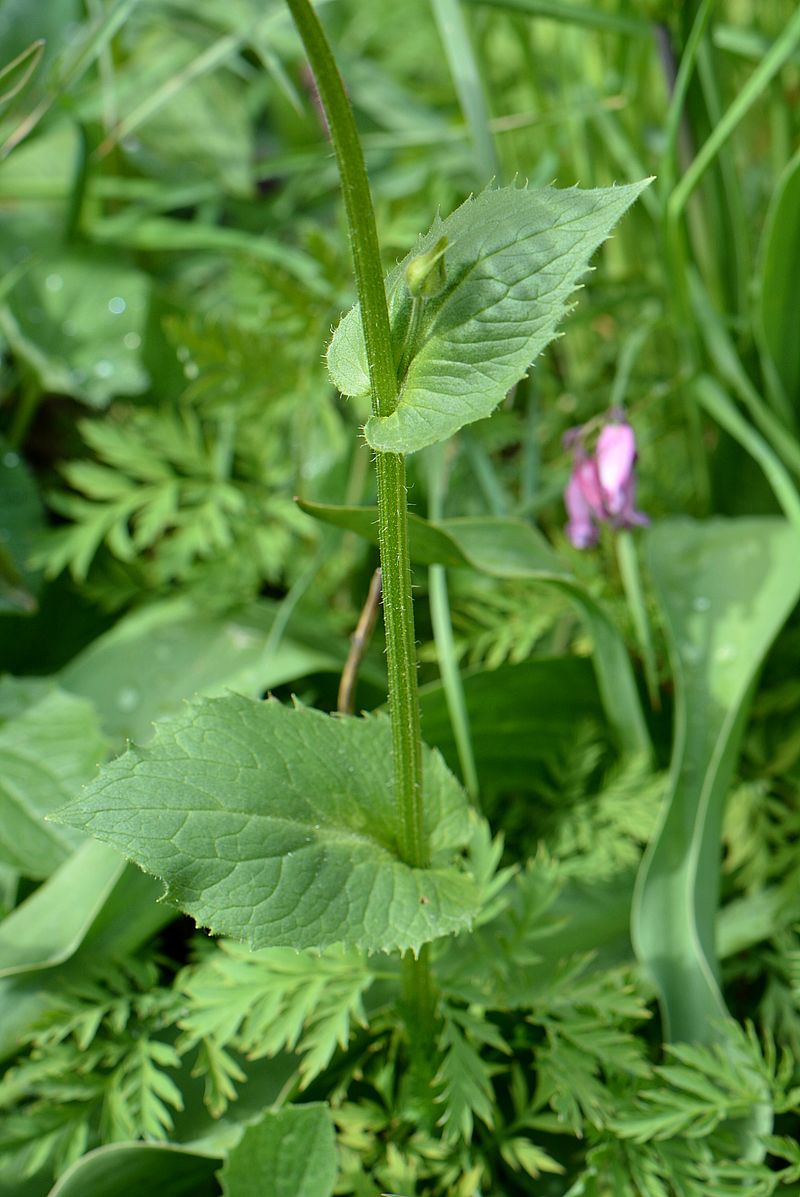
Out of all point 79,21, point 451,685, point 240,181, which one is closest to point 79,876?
point 451,685

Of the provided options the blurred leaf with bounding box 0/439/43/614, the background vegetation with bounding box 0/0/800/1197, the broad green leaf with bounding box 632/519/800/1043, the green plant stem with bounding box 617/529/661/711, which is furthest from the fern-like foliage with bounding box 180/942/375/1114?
the blurred leaf with bounding box 0/439/43/614

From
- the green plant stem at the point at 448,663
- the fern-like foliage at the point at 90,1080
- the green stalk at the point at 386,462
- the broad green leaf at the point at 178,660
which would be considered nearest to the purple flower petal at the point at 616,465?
the green plant stem at the point at 448,663

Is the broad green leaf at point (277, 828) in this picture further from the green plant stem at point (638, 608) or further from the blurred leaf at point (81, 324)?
the blurred leaf at point (81, 324)

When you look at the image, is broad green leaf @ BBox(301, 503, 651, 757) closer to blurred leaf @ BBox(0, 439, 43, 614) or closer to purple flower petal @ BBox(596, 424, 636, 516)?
purple flower petal @ BBox(596, 424, 636, 516)

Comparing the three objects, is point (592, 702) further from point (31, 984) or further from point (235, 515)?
point (31, 984)

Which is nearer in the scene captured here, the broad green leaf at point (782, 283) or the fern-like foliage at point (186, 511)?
the broad green leaf at point (782, 283)
